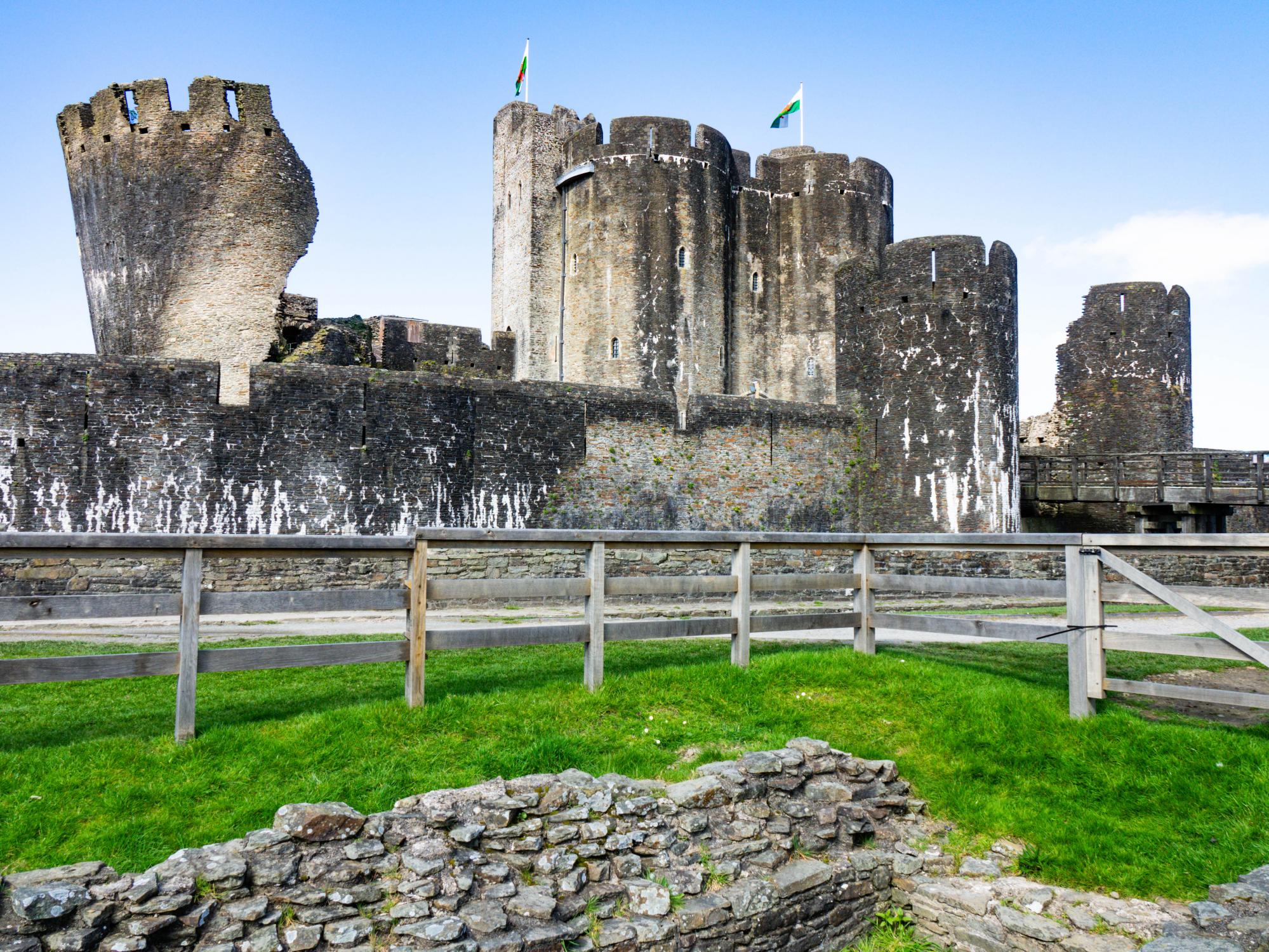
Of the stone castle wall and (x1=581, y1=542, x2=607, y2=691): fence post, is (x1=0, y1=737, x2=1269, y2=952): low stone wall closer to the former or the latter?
(x1=581, y1=542, x2=607, y2=691): fence post

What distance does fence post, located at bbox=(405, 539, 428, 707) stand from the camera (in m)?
6.64

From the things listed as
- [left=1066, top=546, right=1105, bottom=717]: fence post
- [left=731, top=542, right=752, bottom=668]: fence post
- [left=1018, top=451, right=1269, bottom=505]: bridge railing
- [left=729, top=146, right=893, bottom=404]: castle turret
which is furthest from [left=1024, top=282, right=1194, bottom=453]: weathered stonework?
[left=731, top=542, right=752, bottom=668]: fence post

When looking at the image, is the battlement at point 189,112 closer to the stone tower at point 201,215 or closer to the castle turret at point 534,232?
the stone tower at point 201,215

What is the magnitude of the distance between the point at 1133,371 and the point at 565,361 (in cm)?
1636

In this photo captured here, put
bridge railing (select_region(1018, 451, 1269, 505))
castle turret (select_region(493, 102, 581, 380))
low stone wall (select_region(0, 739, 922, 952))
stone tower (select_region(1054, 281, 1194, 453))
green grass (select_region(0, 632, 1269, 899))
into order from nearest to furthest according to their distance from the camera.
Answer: low stone wall (select_region(0, 739, 922, 952)) < green grass (select_region(0, 632, 1269, 899)) < bridge railing (select_region(1018, 451, 1269, 505)) < stone tower (select_region(1054, 281, 1194, 453)) < castle turret (select_region(493, 102, 581, 380))

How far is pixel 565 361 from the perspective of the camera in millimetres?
29797

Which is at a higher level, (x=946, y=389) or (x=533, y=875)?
(x=946, y=389)

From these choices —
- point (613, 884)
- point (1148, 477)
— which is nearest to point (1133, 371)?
point (1148, 477)

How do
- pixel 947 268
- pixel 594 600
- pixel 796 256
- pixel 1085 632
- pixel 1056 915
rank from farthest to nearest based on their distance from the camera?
pixel 796 256 → pixel 947 268 → pixel 594 600 → pixel 1085 632 → pixel 1056 915

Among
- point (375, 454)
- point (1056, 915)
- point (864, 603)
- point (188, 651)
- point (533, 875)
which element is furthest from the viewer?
point (375, 454)

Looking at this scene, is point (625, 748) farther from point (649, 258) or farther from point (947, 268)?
point (649, 258)

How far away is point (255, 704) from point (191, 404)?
1040 cm

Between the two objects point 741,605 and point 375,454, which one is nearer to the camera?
point 741,605

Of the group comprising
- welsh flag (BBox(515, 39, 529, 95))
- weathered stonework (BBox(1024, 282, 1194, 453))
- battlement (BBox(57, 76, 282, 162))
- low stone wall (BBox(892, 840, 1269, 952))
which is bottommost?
low stone wall (BBox(892, 840, 1269, 952))
